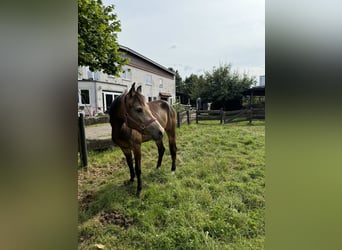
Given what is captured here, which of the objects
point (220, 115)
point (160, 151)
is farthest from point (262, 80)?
point (160, 151)

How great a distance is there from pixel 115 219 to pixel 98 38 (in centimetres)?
169

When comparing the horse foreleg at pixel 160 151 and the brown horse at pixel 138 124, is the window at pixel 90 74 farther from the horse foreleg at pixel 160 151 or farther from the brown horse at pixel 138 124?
the horse foreleg at pixel 160 151

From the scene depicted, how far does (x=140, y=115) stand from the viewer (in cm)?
168

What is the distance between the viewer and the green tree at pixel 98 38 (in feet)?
5.43

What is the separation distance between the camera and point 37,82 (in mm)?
1009

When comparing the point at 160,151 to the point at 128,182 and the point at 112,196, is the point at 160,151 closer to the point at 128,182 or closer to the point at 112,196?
the point at 128,182

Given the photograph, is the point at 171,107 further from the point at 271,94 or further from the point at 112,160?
the point at 271,94

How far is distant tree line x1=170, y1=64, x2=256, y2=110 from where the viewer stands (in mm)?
1556

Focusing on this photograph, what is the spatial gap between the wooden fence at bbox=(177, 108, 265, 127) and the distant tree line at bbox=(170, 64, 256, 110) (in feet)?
0.24

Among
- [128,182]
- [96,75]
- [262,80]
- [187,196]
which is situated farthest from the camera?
[128,182]

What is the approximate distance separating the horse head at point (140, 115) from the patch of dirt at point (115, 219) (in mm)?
785

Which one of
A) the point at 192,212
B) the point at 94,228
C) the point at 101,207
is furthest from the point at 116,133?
the point at 192,212

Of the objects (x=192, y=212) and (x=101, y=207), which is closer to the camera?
(x=192, y=212)

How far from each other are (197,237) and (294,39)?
4.85ft
